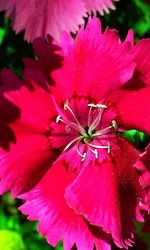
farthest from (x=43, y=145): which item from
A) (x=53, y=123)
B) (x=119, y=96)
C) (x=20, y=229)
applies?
(x=20, y=229)

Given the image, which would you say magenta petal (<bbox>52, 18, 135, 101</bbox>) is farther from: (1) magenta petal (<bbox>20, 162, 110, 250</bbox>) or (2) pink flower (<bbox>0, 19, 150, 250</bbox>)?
(1) magenta petal (<bbox>20, 162, 110, 250</bbox>)

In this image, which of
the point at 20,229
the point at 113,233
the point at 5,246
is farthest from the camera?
the point at 20,229

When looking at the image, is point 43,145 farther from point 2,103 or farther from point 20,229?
point 20,229

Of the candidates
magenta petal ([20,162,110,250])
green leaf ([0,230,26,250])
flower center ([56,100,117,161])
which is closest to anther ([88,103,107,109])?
flower center ([56,100,117,161])

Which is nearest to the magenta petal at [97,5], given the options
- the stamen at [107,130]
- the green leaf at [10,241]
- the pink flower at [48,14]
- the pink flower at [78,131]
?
the pink flower at [48,14]

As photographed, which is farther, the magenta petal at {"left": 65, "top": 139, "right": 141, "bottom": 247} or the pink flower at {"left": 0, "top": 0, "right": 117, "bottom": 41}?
the pink flower at {"left": 0, "top": 0, "right": 117, "bottom": 41}

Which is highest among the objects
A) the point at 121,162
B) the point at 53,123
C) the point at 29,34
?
the point at 29,34
